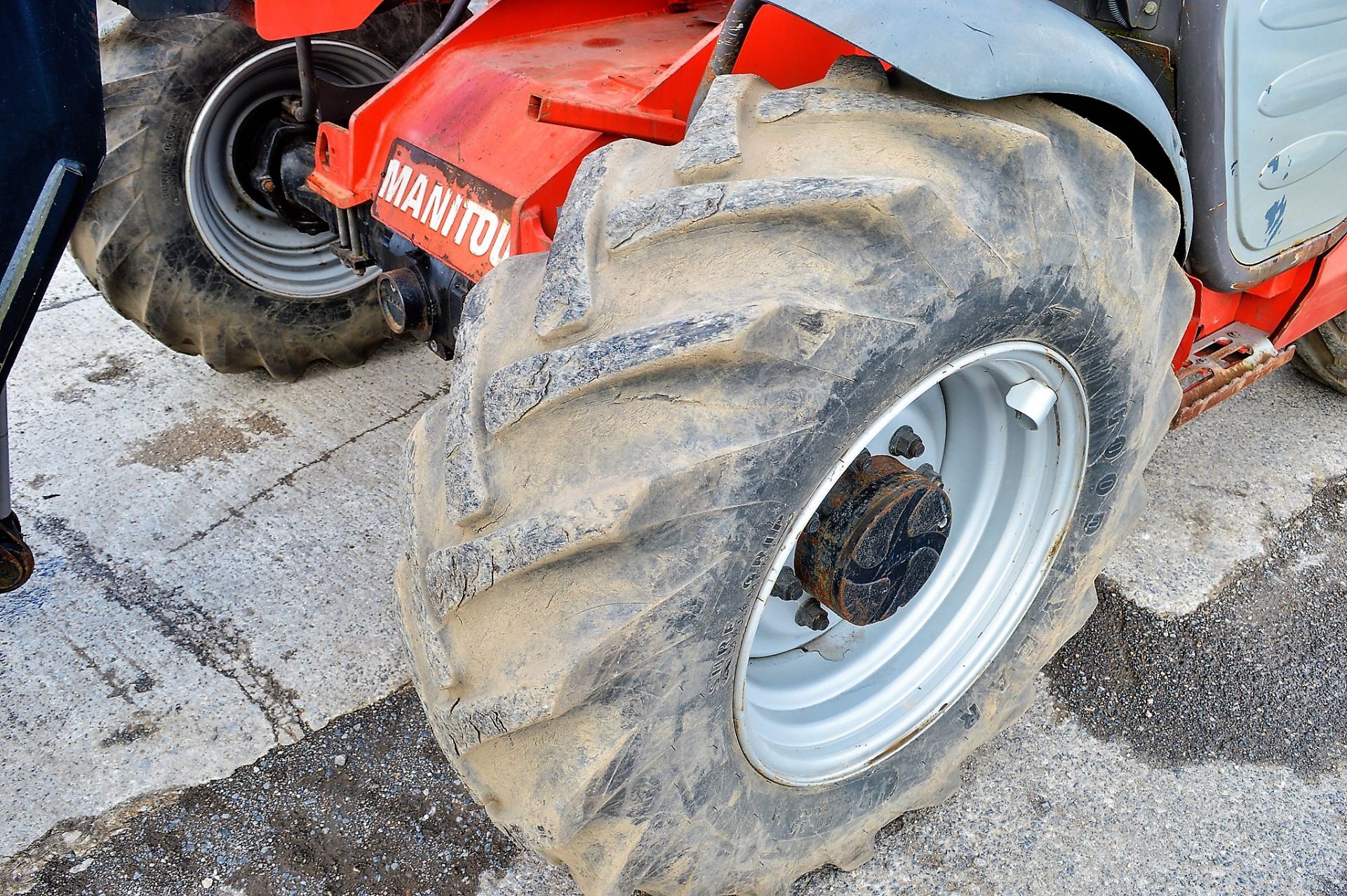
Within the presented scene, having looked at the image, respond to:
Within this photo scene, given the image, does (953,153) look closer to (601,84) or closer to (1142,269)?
(1142,269)

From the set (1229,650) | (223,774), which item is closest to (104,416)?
(223,774)

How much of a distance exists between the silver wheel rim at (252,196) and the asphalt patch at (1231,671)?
2.30m

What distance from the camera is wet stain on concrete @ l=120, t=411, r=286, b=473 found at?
292cm

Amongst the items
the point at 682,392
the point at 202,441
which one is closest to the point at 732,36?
the point at 682,392

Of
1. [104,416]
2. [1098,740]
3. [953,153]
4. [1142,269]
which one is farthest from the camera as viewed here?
[104,416]

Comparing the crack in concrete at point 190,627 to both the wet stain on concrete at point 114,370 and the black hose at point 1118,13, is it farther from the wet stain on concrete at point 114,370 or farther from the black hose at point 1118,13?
the black hose at point 1118,13

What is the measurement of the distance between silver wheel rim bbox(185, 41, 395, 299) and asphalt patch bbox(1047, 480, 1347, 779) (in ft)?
7.55

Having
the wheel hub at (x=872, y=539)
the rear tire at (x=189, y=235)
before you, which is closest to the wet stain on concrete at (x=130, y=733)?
the rear tire at (x=189, y=235)

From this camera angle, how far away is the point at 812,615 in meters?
1.78

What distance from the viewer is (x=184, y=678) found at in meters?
2.27

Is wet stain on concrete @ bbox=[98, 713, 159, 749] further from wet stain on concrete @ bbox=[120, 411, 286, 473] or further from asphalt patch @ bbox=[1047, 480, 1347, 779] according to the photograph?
asphalt patch @ bbox=[1047, 480, 1347, 779]

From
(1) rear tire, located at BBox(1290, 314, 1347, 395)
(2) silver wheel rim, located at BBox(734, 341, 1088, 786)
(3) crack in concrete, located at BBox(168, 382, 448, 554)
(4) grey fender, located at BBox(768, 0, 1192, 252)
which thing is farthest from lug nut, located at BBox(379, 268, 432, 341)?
(1) rear tire, located at BBox(1290, 314, 1347, 395)

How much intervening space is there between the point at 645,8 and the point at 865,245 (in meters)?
1.52

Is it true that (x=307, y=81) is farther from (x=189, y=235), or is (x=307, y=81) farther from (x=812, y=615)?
(x=812, y=615)
